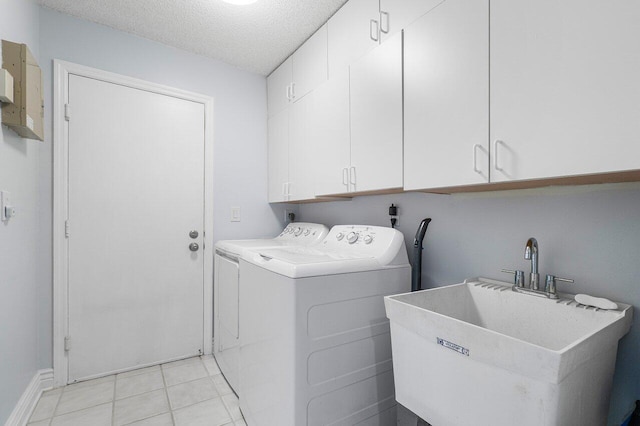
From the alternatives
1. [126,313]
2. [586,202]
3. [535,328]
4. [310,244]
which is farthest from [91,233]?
[586,202]

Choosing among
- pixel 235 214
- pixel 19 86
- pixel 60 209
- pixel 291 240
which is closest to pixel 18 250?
pixel 60 209

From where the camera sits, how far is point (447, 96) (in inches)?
46.8

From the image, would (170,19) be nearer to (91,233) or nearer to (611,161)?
(91,233)

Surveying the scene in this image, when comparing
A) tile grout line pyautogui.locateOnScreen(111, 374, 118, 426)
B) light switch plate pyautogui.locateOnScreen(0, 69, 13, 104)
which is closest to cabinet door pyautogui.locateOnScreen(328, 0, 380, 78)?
light switch plate pyautogui.locateOnScreen(0, 69, 13, 104)

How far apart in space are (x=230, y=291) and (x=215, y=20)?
184 centimetres

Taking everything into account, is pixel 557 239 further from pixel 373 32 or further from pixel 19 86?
pixel 19 86

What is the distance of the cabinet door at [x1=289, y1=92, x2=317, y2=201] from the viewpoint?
2.09 m

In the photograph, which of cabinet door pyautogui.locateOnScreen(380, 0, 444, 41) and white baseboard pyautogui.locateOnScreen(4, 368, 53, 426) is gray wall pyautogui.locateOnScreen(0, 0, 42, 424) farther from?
cabinet door pyautogui.locateOnScreen(380, 0, 444, 41)

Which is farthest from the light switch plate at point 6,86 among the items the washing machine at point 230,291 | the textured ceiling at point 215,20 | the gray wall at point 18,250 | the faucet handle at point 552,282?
the faucet handle at point 552,282

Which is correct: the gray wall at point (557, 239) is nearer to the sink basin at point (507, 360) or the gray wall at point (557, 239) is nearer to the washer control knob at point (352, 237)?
the sink basin at point (507, 360)

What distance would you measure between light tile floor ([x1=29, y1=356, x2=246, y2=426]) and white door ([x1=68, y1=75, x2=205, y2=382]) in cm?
17

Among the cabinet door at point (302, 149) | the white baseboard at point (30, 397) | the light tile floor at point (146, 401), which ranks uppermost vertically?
the cabinet door at point (302, 149)

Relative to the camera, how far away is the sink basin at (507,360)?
72 centimetres

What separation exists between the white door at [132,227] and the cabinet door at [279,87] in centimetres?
62
